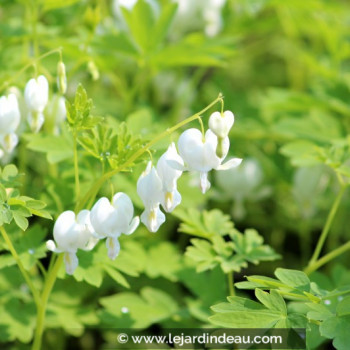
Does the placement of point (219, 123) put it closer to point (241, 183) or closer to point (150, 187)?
point (150, 187)

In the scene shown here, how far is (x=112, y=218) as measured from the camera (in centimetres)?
160

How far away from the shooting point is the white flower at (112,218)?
1595 millimetres

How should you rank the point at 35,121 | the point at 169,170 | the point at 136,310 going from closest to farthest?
1. the point at 169,170
2. the point at 35,121
3. the point at 136,310

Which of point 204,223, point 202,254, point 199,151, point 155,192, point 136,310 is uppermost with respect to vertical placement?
point 199,151

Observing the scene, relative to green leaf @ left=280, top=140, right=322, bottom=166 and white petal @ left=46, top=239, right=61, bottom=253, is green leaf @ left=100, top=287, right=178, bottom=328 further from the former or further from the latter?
green leaf @ left=280, top=140, right=322, bottom=166

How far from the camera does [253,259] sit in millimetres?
2018

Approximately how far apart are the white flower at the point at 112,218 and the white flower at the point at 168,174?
11 cm

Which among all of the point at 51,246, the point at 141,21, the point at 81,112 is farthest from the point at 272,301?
the point at 141,21

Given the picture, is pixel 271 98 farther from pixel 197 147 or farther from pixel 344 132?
pixel 197 147

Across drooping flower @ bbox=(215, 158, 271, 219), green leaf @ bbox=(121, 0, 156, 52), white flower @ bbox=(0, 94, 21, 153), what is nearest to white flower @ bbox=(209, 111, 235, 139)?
white flower @ bbox=(0, 94, 21, 153)

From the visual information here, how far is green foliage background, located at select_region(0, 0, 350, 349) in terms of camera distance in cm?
174

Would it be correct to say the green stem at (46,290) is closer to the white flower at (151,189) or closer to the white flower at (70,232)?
the white flower at (70,232)

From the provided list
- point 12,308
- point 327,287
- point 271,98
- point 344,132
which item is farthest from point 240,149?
point 12,308

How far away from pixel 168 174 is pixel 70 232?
1.09ft
